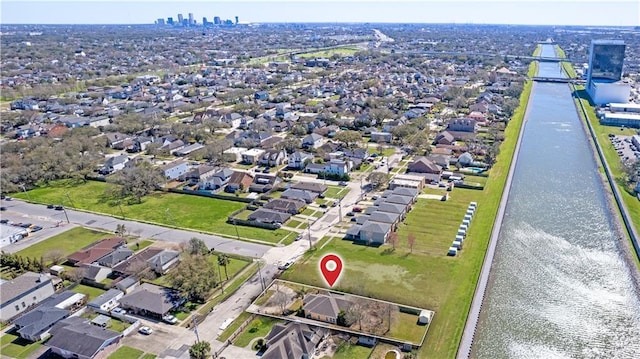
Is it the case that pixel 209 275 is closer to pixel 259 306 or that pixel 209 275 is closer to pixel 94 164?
pixel 259 306

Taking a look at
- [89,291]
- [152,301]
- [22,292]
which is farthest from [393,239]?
[22,292]

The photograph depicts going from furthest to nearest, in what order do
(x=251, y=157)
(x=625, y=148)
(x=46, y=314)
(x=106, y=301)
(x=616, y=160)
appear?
(x=251, y=157) → (x=625, y=148) → (x=616, y=160) → (x=106, y=301) → (x=46, y=314)

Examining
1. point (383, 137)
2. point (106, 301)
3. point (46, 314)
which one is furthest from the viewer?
point (383, 137)

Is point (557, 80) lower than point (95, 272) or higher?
higher

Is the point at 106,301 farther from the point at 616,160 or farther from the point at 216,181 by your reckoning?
the point at 616,160

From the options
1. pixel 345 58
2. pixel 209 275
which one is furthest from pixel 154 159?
pixel 345 58

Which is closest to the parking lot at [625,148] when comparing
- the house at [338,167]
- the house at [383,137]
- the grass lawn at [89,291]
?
the house at [383,137]
